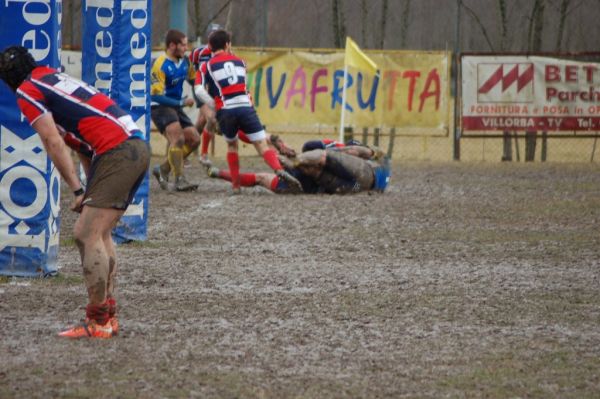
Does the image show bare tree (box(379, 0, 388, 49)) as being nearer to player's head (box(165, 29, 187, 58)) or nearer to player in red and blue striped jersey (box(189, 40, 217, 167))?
player in red and blue striped jersey (box(189, 40, 217, 167))

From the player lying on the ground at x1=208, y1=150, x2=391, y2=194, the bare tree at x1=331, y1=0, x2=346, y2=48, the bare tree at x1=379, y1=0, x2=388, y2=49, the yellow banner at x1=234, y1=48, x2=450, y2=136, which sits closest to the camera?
the player lying on the ground at x1=208, y1=150, x2=391, y2=194

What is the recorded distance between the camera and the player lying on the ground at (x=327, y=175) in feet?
50.2

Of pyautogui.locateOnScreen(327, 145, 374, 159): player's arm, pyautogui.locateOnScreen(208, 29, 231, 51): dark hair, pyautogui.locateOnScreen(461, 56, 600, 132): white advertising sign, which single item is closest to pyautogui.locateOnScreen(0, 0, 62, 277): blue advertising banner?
pyautogui.locateOnScreen(208, 29, 231, 51): dark hair

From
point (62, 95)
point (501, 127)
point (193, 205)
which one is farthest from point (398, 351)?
point (501, 127)

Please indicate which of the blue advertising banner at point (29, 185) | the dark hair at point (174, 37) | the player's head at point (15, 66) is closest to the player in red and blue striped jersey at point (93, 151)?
the player's head at point (15, 66)

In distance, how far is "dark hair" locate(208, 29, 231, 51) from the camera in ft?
50.2

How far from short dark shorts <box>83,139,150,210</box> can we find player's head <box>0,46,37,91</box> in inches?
24.3

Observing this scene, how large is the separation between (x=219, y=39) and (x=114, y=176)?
8890 millimetres

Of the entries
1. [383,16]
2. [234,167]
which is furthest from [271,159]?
[383,16]

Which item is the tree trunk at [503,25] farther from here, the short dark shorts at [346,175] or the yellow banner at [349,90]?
the short dark shorts at [346,175]

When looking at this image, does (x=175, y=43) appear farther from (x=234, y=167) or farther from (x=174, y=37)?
(x=234, y=167)

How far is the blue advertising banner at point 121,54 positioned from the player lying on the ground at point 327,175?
4.74 meters

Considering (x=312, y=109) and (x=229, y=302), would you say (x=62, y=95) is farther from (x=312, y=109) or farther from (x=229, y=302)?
(x=312, y=109)

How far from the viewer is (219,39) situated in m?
15.3
